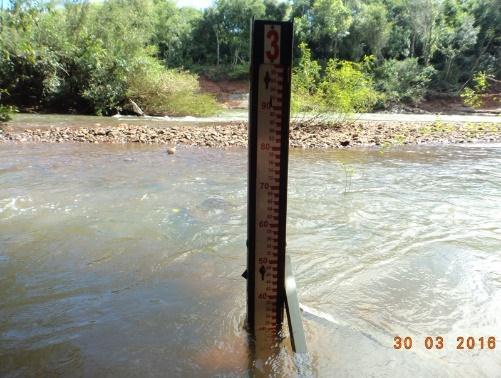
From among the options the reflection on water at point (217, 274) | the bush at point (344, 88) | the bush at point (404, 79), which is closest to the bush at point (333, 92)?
the bush at point (344, 88)

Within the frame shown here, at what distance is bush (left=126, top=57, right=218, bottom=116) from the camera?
817 inches

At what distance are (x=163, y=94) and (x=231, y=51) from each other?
25.9 metres

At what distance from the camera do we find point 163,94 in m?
21.0

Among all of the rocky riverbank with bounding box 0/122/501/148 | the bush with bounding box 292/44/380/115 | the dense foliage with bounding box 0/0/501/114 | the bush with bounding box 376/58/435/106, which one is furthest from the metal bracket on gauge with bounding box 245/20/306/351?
the bush with bounding box 376/58/435/106

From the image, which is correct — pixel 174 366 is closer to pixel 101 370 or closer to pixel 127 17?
pixel 101 370

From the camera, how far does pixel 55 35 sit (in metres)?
21.4

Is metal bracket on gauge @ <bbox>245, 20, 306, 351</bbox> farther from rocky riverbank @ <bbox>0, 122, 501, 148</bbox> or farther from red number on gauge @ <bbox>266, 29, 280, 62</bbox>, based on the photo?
rocky riverbank @ <bbox>0, 122, 501, 148</bbox>

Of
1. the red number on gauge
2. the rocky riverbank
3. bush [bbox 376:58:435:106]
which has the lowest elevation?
the rocky riverbank

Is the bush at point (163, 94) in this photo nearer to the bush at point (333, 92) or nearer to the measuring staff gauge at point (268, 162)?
the bush at point (333, 92)

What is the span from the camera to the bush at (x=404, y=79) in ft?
115

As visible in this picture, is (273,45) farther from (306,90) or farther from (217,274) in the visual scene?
(306,90)

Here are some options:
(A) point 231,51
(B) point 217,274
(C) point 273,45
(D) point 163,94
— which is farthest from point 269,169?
(A) point 231,51

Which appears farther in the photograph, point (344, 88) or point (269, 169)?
point (344, 88)

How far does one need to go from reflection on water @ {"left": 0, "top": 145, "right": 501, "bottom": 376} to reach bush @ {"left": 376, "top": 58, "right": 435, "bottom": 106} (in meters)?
31.2
